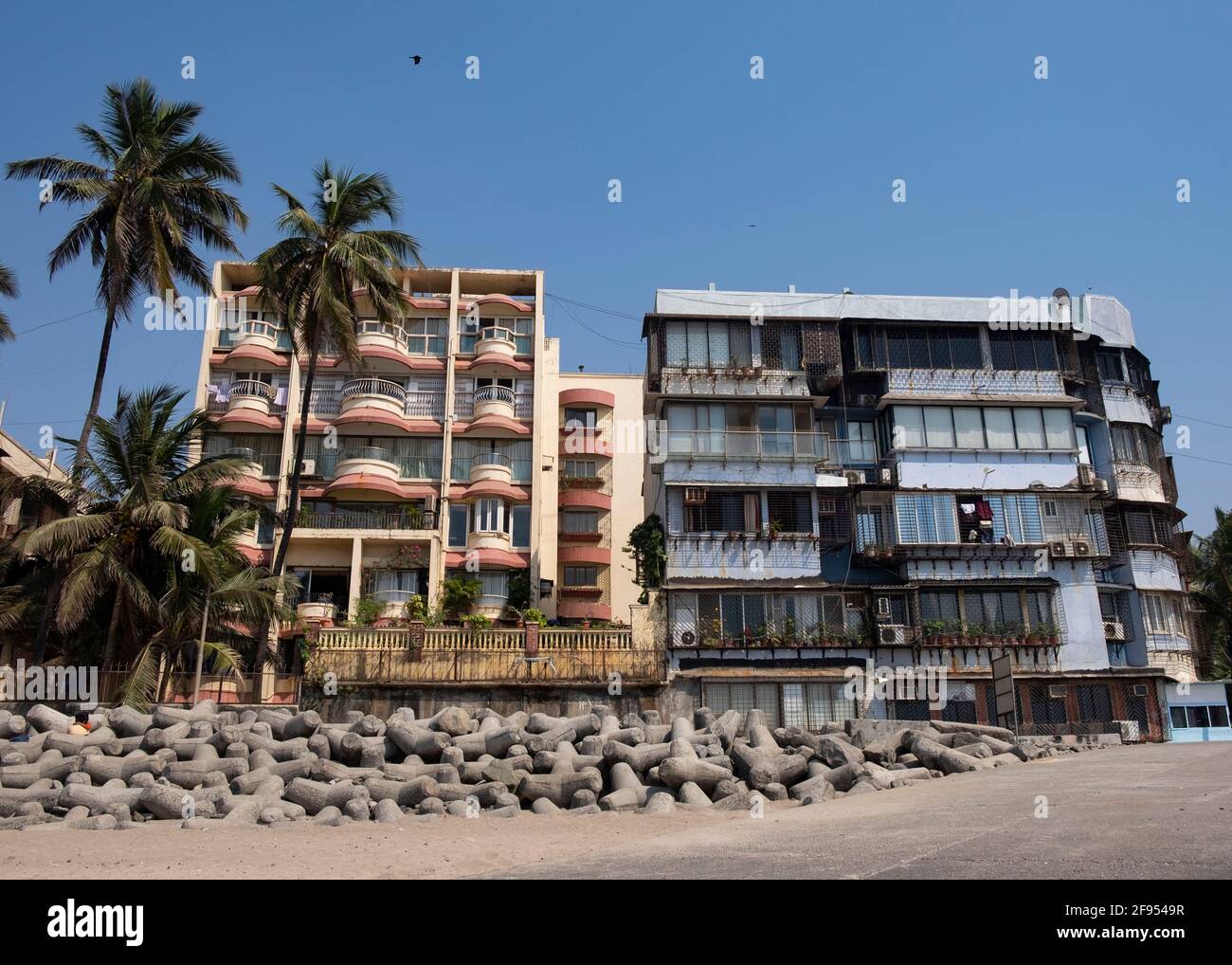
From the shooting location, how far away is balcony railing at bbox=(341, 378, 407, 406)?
140 feet

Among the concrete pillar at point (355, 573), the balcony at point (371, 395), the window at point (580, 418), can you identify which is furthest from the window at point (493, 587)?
the window at point (580, 418)

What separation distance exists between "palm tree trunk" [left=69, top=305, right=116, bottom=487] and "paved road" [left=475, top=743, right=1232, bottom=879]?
70.7ft

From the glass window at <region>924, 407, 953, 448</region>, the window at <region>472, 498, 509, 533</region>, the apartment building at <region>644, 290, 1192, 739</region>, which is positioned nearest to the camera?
the apartment building at <region>644, 290, 1192, 739</region>

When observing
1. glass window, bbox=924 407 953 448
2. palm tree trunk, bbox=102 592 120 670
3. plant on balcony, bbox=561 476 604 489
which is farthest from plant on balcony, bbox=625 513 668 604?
palm tree trunk, bbox=102 592 120 670

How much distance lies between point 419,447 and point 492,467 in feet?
12.4

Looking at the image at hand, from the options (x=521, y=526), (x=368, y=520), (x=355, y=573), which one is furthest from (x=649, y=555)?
(x=368, y=520)

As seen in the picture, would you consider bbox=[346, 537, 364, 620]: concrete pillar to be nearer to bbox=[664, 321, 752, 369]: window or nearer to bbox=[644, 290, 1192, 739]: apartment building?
bbox=[644, 290, 1192, 739]: apartment building

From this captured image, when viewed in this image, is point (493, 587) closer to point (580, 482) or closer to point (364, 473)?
point (364, 473)

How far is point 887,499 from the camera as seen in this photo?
36062 millimetres

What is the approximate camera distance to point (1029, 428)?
37062mm

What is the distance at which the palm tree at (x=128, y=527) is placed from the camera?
26.3 m

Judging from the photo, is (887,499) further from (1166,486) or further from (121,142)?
(121,142)

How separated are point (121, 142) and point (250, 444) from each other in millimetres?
14618

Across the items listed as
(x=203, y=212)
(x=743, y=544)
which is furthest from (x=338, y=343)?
(x=743, y=544)
